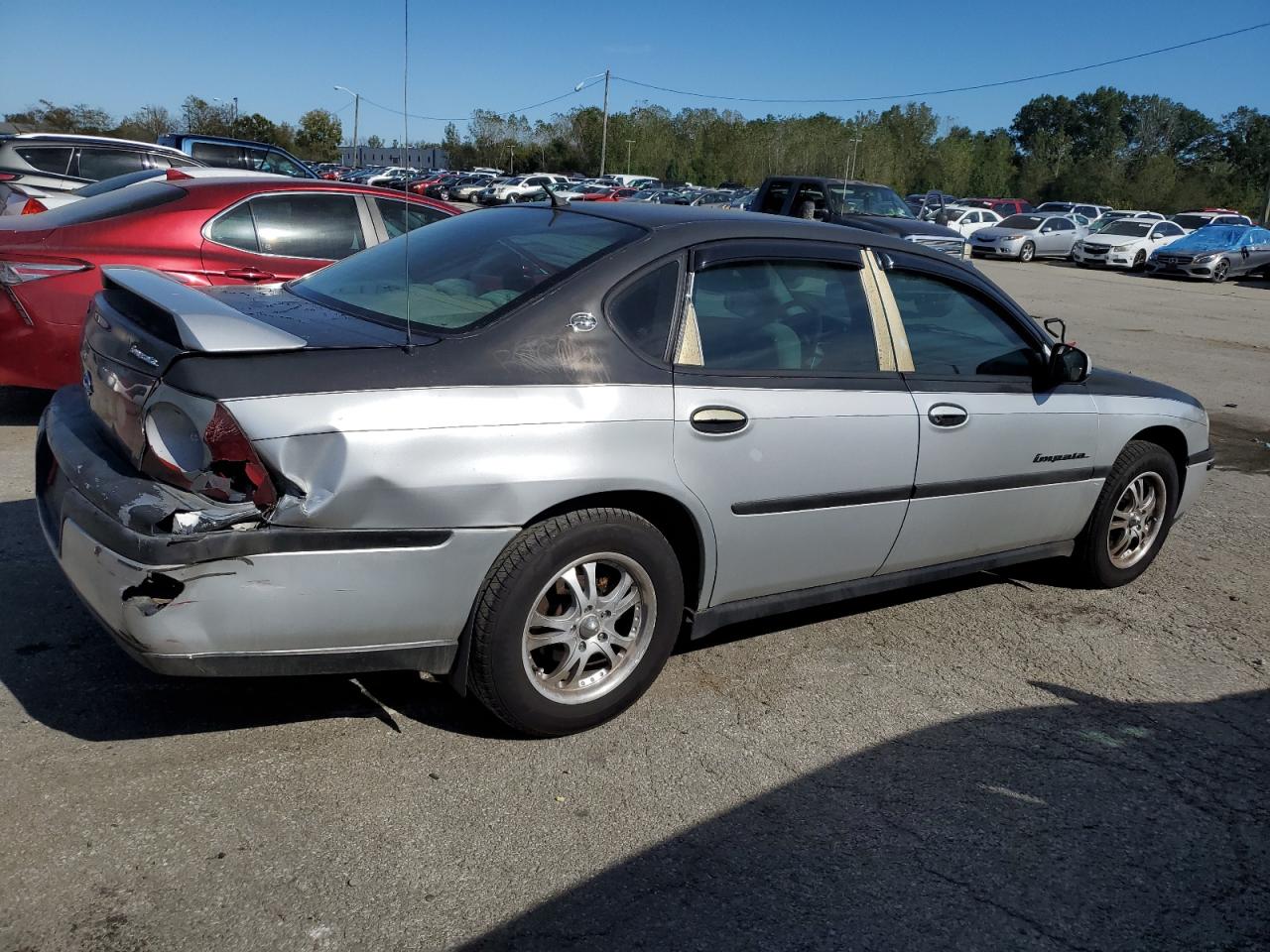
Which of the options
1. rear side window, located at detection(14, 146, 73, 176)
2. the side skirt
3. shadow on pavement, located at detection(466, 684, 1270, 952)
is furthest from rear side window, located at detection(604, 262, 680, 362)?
rear side window, located at detection(14, 146, 73, 176)

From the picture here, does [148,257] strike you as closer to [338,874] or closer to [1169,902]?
[338,874]

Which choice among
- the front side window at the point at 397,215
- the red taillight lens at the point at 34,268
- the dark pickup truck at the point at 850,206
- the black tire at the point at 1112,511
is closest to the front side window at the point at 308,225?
the front side window at the point at 397,215

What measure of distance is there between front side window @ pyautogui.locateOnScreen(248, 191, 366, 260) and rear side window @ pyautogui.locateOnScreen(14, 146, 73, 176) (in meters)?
7.93

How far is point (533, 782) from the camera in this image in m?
3.25

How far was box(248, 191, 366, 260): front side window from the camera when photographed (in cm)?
678

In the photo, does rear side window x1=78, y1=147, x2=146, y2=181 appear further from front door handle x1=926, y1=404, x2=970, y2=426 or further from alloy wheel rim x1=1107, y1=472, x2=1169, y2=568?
alloy wheel rim x1=1107, y1=472, x2=1169, y2=568

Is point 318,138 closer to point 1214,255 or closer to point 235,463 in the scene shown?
point 1214,255

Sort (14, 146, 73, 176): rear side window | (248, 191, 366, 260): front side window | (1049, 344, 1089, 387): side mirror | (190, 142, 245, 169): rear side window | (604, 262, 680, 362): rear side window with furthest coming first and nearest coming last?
(190, 142, 245, 169): rear side window
(14, 146, 73, 176): rear side window
(248, 191, 366, 260): front side window
(1049, 344, 1089, 387): side mirror
(604, 262, 680, 362): rear side window

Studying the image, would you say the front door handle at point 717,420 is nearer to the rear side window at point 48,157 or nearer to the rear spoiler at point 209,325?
the rear spoiler at point 209,325

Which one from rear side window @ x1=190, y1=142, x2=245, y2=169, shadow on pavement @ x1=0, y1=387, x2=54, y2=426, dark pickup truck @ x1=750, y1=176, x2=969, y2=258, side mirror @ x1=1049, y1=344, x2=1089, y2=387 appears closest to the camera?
side mirror @ x1=1049, y1=344, x2=1089, y2=387

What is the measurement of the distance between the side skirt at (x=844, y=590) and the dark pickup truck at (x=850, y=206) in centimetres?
1071

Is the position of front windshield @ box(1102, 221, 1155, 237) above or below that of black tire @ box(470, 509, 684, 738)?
above

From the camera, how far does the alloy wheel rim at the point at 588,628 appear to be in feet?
11.0

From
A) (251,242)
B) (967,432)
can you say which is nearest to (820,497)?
(967,432)
